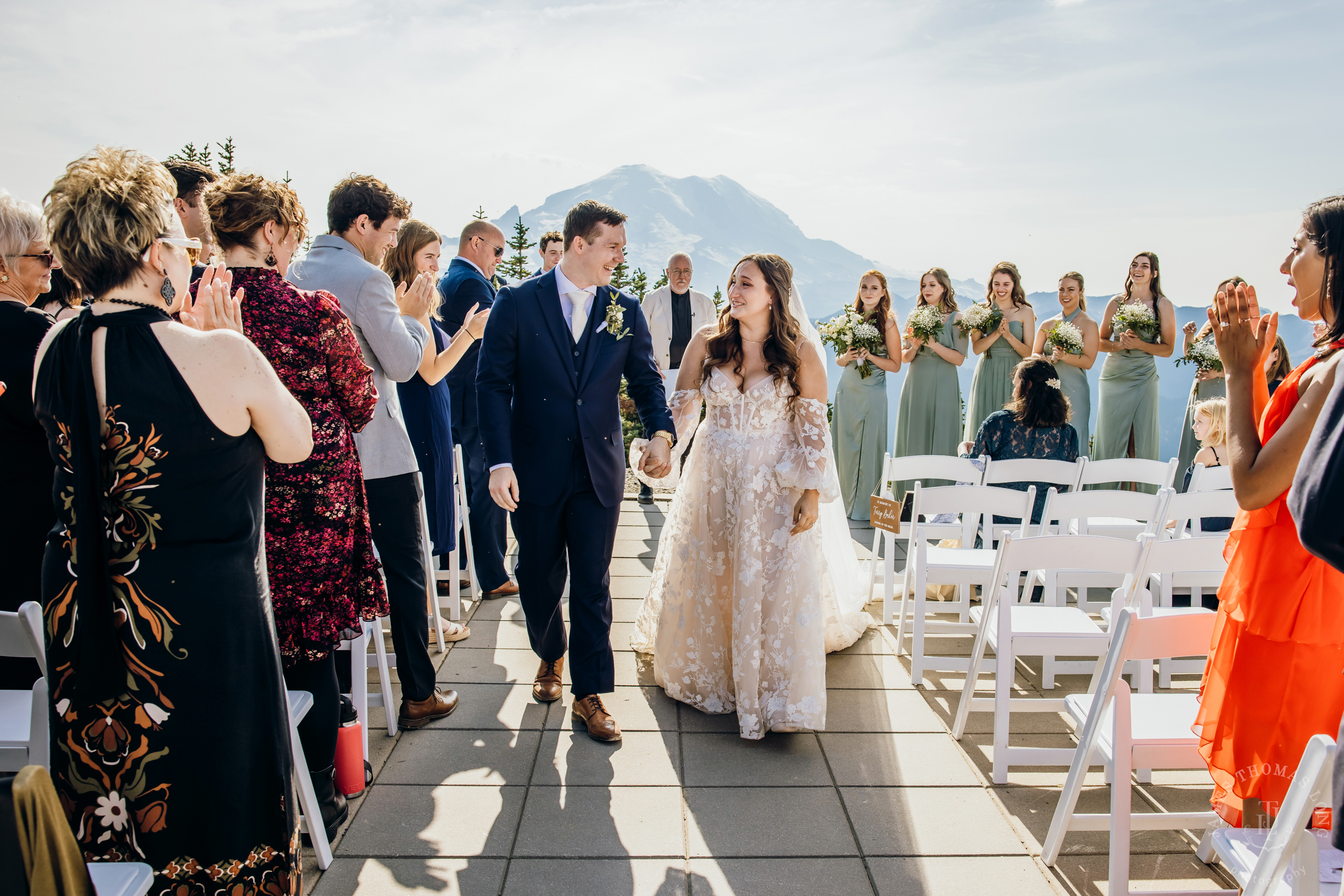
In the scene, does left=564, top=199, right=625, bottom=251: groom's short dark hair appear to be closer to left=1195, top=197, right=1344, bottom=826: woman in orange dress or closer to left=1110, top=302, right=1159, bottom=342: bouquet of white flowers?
left=1195, top=197, right=1344, bottom=826: woman in orange dress

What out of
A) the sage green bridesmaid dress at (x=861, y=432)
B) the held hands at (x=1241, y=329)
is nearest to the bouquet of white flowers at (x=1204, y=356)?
the sage green bridesmaid dress at (x=861, y=432)

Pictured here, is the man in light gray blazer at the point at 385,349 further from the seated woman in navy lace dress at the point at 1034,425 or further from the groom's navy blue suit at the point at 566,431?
the seated woman in navy lace dress at the point at 1034,425

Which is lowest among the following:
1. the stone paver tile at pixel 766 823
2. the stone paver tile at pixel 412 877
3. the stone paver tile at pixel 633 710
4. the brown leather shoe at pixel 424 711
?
the stone paver tile at pixel 633 710

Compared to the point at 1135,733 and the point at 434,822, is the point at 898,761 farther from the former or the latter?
the point at 434,822

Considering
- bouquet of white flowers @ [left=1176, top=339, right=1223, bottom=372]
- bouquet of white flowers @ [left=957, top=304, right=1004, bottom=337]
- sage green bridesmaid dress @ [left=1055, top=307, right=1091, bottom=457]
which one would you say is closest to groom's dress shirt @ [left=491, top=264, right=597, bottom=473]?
bouquet of white flowers @ [left=957, top=304, right=1004, bottom=337]

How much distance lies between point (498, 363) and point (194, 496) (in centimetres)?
166

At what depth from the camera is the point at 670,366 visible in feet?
25.5

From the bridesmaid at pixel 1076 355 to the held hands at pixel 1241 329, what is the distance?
17.0 ft

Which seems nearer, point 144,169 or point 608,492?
point 144,169

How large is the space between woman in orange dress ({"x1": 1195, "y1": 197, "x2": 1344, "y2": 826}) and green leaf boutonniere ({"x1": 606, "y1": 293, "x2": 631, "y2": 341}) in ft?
6.80

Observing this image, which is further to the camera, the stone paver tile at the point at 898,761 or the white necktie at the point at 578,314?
the white necktie at the point at 578,314

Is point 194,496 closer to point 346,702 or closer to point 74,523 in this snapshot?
point 74,523

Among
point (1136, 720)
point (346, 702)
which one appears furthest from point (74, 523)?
point (1136, 720)

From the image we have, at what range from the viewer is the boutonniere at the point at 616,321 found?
330 cm
